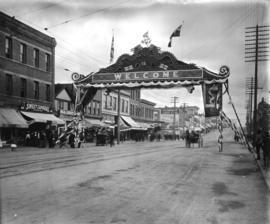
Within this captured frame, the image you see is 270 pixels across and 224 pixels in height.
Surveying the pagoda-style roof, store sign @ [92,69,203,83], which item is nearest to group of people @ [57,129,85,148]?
store sign @ [92,69,203,83]

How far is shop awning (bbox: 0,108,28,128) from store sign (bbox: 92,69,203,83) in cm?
1036

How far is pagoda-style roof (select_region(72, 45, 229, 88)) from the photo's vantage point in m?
16.7

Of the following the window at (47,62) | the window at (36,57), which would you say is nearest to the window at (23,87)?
the window at (36,57)

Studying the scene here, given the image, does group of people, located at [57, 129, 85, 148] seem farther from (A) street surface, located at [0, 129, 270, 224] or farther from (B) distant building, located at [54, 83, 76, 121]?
(A) street surface, located at [0, 129, 270, 224]

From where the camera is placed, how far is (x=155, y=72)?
56.0 feet

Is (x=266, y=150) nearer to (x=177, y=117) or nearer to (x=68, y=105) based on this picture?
(x=68, y=105)

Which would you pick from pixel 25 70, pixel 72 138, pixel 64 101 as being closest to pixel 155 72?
pixel 72 138

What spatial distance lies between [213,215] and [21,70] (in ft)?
83.3

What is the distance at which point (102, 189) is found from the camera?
835 cm

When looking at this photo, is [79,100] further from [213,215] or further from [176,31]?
[213,215]

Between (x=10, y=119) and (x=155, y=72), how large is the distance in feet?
45.0

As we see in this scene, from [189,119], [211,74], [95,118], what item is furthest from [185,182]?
[189,119]

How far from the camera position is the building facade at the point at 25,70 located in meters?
26.3

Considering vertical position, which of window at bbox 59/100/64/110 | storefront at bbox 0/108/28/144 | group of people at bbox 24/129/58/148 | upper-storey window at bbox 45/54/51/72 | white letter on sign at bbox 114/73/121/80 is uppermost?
upper-storey window at bbox 45/54/51/72
